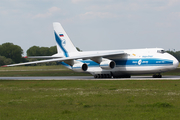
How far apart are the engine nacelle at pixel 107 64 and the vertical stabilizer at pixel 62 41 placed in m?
7.39

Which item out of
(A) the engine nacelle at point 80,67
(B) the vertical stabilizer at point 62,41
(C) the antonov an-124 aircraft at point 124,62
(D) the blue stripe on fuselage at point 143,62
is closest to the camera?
(D) the blue stripe on fuselage at point 143,62

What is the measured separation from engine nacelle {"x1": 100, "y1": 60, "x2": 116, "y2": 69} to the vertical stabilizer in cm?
739

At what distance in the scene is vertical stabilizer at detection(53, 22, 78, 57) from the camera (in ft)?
124

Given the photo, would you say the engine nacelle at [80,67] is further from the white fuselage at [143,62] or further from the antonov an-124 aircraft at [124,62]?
the white fuselage at [143,62]

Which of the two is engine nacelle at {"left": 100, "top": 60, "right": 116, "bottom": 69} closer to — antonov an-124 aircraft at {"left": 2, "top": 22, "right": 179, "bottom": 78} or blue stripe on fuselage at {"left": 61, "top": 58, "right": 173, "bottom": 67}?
antonov an-124 aircraft at {"left": 2, "top": 22, "right": 179, "bottom": 78}

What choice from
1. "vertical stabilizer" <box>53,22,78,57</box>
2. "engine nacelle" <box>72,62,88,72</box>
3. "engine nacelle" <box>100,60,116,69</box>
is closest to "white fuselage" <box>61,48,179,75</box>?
"engine nacelle" <box>100,60,116,69</box>

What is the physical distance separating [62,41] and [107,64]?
9.59m

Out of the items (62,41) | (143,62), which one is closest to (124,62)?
(143,62)

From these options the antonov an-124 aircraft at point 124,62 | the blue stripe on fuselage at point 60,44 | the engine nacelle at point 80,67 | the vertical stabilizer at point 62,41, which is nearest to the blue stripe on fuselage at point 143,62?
the antonov an-124 aircraft at point 124,62

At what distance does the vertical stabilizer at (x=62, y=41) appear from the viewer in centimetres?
3784

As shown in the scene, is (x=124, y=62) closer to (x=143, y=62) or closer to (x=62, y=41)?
(x=143, y=62)

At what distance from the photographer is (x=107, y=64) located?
3106cm
